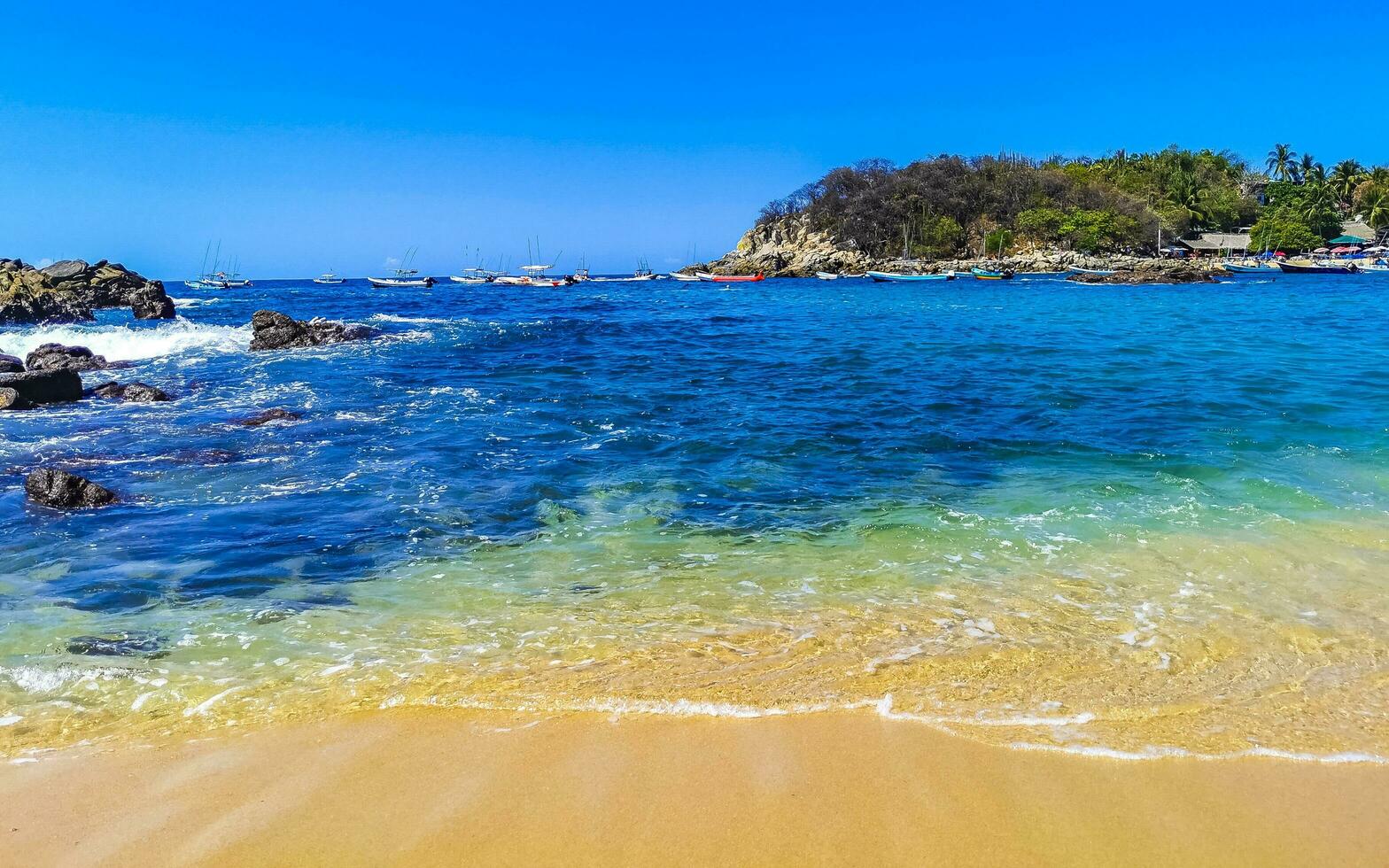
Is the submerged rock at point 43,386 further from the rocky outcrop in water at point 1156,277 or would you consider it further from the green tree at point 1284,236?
the green tree at point 1284,236

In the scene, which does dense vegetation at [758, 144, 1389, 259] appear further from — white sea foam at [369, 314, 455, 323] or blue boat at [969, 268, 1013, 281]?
white sea foam at [369, 314, 455, 323]

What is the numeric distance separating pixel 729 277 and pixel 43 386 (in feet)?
275

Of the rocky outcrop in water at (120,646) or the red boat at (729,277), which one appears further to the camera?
the red boat at (729,277)

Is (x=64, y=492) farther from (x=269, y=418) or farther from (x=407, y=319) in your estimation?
(x=407, y=319)

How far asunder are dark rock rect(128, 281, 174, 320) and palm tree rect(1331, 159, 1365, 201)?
129 meters

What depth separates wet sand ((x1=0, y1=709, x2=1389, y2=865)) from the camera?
11.2 feet

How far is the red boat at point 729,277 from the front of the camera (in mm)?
88562

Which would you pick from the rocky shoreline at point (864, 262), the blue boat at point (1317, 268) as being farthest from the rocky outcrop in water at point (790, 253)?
A: the blue boat at point (1317, 268)

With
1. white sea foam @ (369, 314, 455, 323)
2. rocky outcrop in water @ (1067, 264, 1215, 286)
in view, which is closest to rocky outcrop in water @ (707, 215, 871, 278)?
rocky outcrop in water @ (1067, 264, 1215, 286)

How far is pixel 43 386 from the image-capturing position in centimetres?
1648

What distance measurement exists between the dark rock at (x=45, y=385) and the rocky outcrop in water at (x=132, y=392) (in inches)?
19.6

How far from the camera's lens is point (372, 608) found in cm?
616

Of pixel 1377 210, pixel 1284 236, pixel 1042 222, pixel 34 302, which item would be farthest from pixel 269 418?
pixel 1377 210

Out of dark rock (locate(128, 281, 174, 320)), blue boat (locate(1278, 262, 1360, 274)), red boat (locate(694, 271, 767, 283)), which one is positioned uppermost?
red boat (locate(694, 271, 767, 283))
